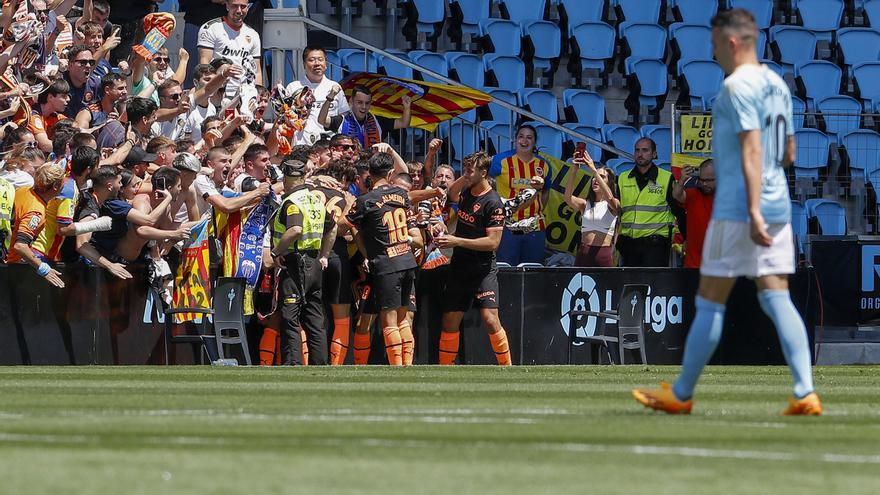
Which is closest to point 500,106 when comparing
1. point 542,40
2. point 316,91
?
point 542,40

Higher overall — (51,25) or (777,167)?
(51,25)

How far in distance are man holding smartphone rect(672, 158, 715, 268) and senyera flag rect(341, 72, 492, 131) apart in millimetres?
2951

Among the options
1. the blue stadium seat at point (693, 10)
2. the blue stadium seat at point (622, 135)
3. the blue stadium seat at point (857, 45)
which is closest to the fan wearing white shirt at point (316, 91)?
the blue stadium seat at point (622, 135)

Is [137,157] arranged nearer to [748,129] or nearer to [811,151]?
[748,129]

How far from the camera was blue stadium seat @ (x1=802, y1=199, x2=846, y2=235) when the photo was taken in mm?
19719

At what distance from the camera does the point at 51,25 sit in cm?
1675

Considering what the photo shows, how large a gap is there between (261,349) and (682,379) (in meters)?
8.22

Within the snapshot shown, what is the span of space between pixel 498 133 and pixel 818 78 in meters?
6.08

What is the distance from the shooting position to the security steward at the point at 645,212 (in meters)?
18.0

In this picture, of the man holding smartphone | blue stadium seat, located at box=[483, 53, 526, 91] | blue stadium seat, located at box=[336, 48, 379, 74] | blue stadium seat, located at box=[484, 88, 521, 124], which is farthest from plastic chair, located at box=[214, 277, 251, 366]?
blue stadium seat, located at box=[483, 53, 526, 91]

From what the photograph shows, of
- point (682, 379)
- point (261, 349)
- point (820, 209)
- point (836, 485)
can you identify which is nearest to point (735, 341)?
point (820, 209)

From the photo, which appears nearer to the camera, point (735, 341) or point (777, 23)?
point (735, 341)

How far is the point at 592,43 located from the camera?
23516 millimetres

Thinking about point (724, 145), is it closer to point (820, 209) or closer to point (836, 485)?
point (836, 485)
